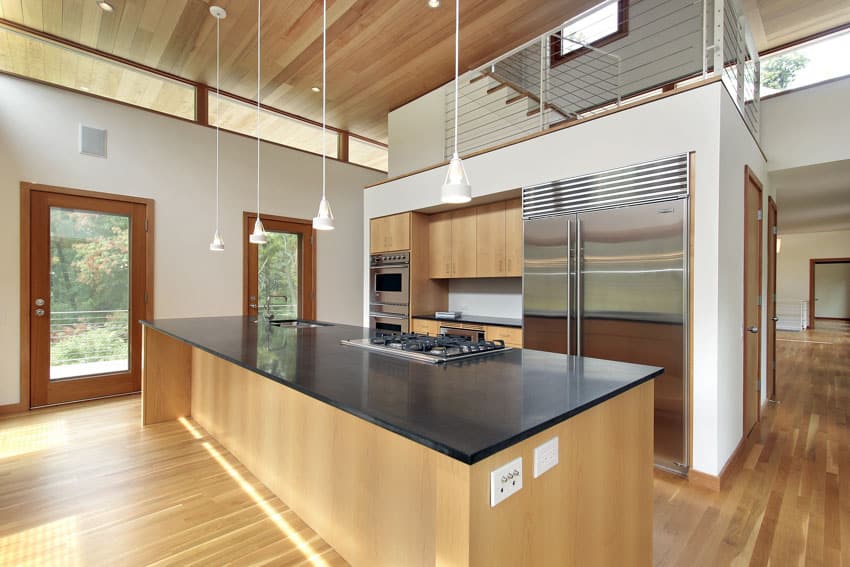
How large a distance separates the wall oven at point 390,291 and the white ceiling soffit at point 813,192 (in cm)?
386

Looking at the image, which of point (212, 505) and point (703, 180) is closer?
point (212, 505)

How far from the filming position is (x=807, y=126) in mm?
3775

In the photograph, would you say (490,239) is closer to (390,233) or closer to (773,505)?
(390,233)

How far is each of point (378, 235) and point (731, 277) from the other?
3642mm

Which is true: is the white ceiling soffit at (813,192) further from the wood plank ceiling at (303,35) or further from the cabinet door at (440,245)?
the cabinet door at (440,245)

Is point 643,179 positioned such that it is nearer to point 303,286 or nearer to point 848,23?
point 848,23

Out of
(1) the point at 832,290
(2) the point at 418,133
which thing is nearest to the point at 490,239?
(2) the point at 418,133

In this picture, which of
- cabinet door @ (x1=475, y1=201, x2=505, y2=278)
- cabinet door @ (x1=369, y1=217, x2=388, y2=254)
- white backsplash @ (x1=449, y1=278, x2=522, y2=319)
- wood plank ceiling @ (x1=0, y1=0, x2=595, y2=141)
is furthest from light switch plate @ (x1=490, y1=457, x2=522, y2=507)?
cabinet door @ (x1=369, y1=217, x2=388, y2=254)

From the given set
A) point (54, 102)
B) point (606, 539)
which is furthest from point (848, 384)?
point (54, 102)

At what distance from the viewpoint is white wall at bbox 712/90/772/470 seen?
258cm

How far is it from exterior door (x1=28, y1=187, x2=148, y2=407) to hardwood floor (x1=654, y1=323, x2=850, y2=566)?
495cm

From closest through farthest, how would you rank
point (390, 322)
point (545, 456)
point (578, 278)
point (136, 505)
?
point (545, 456) < point (136, 505) < point (578, 278) < point (390, 322)

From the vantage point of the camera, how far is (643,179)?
2.83m

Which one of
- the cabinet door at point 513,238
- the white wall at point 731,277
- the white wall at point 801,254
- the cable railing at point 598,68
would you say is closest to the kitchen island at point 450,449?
the white wall at point 731,277
